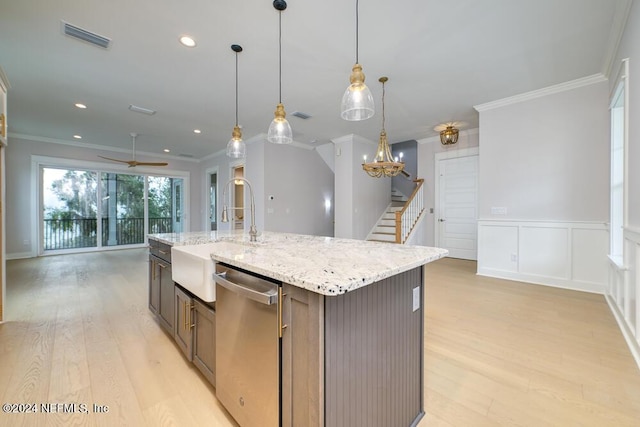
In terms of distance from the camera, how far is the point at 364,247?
1.67 metres

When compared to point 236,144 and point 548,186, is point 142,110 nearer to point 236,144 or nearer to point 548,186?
point 236,144

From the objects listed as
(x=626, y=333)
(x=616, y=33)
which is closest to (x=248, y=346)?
(x=626, y=333)

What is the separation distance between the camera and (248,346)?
3.99ft

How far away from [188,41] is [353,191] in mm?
4193

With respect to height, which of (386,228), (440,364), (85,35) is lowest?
(440,364)

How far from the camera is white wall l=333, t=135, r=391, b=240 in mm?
6023

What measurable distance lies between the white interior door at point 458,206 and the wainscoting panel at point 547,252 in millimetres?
1455

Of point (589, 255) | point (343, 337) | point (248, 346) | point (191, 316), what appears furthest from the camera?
point (589, 255)

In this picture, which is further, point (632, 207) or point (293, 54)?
point (293, 54)

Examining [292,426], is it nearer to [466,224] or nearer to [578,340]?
[578,340]

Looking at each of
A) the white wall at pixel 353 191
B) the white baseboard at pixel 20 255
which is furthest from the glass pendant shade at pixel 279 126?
the white baseboard at pixel 20 255

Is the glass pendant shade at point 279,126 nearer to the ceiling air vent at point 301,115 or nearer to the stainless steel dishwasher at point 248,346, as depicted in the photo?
the stainless steel dishwasher at point 248,346

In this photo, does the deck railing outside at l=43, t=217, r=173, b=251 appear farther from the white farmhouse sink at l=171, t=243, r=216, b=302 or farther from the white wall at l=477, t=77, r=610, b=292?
the white wall at l=477, t=77, r=610, b=292

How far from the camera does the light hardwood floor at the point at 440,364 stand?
1435 millimetres
